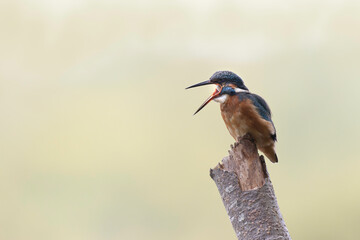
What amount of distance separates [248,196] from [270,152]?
98 centimetres

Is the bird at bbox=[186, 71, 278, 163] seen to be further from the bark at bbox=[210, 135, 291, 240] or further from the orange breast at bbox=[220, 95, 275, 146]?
the bark at bbox=[210, 135, 291, 240]

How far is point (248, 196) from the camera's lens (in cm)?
263

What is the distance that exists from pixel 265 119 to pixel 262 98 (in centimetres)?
22

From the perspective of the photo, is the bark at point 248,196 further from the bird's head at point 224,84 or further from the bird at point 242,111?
the bird's head at point 224,84

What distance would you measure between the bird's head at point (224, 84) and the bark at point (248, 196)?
78cm

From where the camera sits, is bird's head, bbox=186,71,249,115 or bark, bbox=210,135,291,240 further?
bird's head, bbox=186,71,249,115

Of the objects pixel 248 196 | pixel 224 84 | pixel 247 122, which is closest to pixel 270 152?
pixel 247 122

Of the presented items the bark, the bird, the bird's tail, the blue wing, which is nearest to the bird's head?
the bird

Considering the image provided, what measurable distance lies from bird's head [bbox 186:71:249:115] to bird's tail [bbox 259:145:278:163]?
501 mm

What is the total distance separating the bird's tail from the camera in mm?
3510

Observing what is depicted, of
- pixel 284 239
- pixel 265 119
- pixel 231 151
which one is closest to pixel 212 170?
pixel 231 151

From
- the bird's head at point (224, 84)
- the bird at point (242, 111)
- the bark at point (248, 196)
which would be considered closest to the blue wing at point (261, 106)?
the bird at point (242, 111)

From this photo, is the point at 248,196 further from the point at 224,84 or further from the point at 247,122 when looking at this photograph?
the point at 224,84

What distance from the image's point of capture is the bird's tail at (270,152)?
3.51 metres
